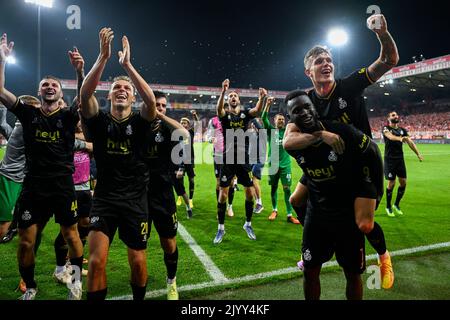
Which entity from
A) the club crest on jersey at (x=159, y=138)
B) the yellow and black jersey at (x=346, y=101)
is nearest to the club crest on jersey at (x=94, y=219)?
the club crest on jersey at (x=159, y=138)

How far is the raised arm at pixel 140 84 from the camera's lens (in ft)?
9.05

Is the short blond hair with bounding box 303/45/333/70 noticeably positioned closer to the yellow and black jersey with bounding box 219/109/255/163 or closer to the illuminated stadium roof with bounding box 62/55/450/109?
the yellow and black jersey with bounding box 219/109/255/163

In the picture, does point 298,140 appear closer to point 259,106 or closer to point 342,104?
point 342,104

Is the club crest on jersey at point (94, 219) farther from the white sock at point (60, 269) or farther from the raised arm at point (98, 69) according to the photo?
the white sock at point (60, 269)

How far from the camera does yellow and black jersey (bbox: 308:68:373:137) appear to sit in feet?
9.58

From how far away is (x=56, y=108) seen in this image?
3.75 metres

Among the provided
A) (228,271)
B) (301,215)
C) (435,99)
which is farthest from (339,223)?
(435,99)

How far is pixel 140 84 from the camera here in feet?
9.11

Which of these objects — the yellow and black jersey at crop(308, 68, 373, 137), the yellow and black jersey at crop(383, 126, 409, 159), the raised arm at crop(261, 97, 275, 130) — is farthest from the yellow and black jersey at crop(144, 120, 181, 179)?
the yellow and black jersey at crop(383, 126, 409, 159)

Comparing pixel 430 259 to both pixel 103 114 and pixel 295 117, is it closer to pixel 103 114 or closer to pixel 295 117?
pixel 295 117

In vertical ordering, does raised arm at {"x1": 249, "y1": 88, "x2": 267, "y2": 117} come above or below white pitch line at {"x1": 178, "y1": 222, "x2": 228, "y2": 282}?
above

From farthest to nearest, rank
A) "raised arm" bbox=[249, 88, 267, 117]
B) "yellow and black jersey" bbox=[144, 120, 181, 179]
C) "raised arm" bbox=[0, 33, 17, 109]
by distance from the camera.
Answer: "raised arm" bbox=[249, 88, 267, 117], "yellow and black jersey" bbox=[144, 120, 181, 179], "raised arm" bbox=[0, 33, 17, 109]

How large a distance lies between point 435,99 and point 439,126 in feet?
27.6

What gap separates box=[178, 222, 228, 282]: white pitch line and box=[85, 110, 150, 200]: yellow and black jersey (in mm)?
1571
